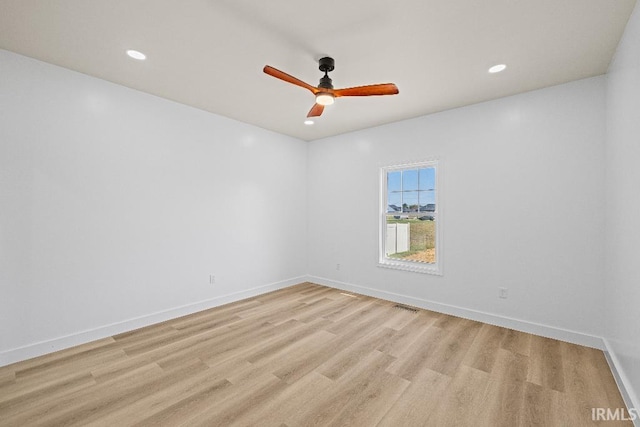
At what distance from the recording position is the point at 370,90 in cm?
229

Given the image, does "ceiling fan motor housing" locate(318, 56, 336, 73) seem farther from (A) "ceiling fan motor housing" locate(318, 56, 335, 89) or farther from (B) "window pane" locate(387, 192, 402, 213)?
(B) "window pane" locate(387, 192, 402, 213)

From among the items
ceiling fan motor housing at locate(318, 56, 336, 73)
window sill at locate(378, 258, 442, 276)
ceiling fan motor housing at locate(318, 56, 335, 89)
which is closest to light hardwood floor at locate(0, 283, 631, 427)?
window sill at locate(378, 258, 442, 276)

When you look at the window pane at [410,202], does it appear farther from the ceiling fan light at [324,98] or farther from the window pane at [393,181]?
the ceiling fan light at [324,98]

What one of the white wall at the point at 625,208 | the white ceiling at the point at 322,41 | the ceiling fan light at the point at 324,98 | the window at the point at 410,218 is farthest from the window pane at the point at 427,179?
the ceiling fan light at the point at 324,98

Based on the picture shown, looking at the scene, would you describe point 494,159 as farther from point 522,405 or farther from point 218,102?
point 218,102

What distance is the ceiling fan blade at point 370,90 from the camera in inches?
87.7

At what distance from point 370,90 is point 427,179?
227 cm

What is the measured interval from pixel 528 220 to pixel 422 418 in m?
2.55

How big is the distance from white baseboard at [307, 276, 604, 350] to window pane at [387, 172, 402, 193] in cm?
170

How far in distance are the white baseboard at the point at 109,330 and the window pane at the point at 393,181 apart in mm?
2815

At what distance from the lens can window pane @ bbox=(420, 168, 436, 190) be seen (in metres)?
4.07

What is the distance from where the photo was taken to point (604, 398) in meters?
2.02

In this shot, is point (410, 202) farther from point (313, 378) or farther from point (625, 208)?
point (313, 378)

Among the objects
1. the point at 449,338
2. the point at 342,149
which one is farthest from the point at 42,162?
the point at 449,338
